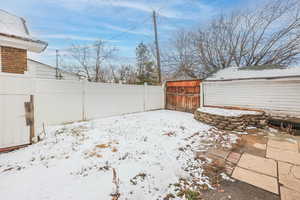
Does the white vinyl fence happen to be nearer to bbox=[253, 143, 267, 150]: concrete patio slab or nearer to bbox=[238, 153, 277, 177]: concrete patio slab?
bbox=[238, 153, 277, 177]: concrete patio slab

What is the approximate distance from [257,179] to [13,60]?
5.66 meters

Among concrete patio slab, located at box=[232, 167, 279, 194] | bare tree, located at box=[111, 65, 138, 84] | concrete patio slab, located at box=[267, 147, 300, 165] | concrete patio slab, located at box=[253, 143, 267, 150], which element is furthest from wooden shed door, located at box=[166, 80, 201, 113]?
bare tree, located at box=[111, 65, 138, 84]

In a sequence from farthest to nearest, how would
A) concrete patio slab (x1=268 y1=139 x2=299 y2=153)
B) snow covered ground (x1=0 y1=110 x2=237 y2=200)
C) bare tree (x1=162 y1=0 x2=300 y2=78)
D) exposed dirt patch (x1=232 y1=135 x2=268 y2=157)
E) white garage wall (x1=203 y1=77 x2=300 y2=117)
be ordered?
1. bare tree (x1=162 y1=0 x2=300 y2=78)
2. white garage wall (x1=203 y1=77 x2=300 y2=117)
3. concrete patio slab (x1=268 y1=139 x2=299 y2=153)
4. exposed dirt patch (x1=232 y1=135 x2=268 y2=157)
5. snow covered ground (x1=0 y1=110 x2=237 y2=200)

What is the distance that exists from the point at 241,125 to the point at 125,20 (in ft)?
28.7

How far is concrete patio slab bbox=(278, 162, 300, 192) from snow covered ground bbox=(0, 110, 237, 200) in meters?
1.23

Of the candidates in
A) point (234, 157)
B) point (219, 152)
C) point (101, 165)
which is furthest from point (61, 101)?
point (234, 157)

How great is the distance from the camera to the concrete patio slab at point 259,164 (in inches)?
94.2

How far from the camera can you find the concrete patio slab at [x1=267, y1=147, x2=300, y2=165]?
279 centimetres

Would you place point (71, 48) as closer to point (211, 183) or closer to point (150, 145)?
point (150, 145)

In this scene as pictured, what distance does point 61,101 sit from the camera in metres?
5.19

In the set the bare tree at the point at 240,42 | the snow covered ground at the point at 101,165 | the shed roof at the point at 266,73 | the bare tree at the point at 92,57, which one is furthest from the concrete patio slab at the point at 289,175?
the bare tree at the point at 92,57

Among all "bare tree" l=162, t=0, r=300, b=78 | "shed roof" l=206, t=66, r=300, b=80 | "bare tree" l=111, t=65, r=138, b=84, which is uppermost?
"bare tree" l=162, t=0, r=300, b=78

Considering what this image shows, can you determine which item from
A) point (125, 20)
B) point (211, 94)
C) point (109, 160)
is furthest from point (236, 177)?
point (125, 20)

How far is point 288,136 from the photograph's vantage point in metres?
4.36
